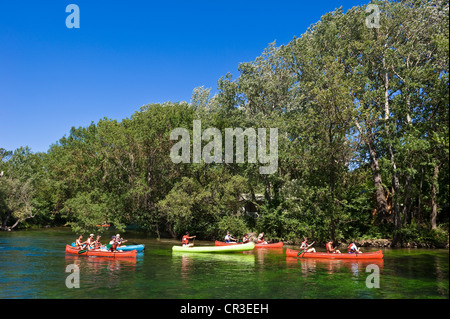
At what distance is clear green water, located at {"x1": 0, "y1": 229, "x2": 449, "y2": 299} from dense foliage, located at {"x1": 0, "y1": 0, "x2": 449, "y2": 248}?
684 centimetres

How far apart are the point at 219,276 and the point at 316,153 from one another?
16901 mm

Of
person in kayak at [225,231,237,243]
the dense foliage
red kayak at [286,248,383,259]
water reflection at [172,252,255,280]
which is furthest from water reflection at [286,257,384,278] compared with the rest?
person in kayak at [225,231,237,243]

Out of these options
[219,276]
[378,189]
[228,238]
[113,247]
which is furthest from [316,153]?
[113,247]

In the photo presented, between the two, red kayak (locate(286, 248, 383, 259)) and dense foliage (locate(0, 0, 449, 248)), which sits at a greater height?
dense foliage (locate(0, 0, 449, 248))

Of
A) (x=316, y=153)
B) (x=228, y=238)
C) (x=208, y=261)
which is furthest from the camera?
(x=228, y=238)

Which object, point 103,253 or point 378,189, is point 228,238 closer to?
point 103,253

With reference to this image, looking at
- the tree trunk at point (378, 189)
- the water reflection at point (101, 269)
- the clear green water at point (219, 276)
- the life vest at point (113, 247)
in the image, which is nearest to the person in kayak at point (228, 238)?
the clear green water at point (219, 276)

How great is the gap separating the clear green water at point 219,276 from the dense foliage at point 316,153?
22.4ft

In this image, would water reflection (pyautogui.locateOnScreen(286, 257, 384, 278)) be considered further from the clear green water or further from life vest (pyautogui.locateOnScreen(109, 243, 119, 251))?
life vest (pyautogui.locateOnScreen(109, 243, 119, 251))

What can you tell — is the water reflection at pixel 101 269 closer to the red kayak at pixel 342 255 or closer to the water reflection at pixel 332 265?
the water reflection at pixel 332 265

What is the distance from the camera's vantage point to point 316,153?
34062mm

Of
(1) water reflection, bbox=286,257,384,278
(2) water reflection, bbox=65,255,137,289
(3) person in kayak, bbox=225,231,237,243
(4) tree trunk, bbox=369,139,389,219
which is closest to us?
(2) water reflection, bbox=65,255,137,289

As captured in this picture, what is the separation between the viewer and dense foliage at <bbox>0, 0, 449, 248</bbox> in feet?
105

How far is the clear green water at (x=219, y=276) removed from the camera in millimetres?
16891
